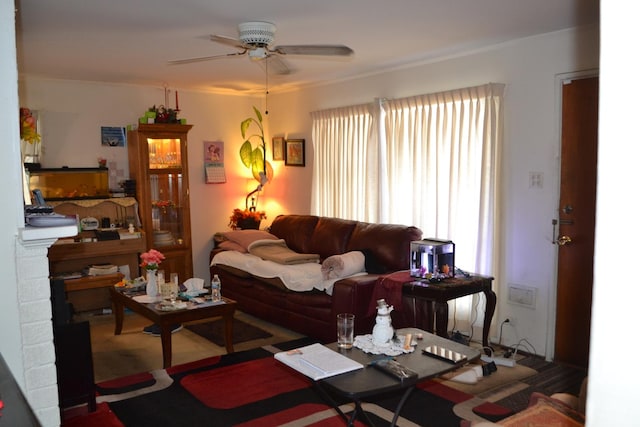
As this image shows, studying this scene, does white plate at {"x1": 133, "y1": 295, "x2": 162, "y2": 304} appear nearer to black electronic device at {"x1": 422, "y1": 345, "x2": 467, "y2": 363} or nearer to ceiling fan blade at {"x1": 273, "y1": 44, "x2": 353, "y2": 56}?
ceiling fan blade at {"x1": 273, "y1": 44, "x2": 353, "y2": 56}

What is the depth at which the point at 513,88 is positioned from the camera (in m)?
4.03

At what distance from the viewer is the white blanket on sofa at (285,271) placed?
434 cm

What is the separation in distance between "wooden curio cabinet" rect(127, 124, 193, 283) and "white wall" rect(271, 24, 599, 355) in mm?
3218

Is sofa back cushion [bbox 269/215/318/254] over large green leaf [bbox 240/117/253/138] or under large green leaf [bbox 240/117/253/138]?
under

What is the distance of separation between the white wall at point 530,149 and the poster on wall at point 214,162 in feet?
10.6

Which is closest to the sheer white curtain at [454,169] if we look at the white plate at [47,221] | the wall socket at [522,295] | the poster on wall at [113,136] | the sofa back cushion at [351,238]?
the wall socket at [522,295]

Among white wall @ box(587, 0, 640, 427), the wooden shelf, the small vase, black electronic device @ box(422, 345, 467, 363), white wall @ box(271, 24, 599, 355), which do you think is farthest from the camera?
the wooden shelf

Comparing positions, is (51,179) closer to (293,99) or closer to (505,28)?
(293,99)

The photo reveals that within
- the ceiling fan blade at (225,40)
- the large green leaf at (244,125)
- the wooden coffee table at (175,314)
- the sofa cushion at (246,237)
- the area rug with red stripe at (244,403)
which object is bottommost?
the area rug with red stripe at (244,403)

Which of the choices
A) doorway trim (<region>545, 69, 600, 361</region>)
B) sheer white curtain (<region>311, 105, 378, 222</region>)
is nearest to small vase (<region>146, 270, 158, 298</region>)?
sheer white curtain (<region>311, 105, 378, 222</region>)

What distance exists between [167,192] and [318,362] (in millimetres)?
4092

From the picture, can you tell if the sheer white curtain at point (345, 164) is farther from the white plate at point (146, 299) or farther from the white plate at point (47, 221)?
the white plate at point (47, 221)

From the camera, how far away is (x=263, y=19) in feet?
11.1

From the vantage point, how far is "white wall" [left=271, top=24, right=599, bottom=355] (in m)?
3.76
